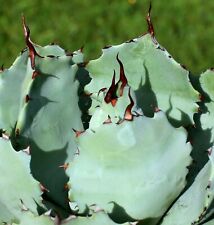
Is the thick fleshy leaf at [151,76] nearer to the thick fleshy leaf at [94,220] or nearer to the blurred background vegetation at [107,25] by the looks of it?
the thick fleshy leaf at [94,220]

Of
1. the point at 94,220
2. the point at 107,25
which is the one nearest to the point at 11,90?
the point at 94,220

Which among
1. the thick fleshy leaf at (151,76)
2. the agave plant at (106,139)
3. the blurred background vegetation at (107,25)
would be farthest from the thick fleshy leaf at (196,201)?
the blurred background vegetation at (107,25)

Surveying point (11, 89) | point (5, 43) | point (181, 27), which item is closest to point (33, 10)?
point (5, 43)

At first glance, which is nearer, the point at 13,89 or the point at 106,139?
the point at 106,139

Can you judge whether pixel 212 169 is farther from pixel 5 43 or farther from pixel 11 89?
pixel 5 43

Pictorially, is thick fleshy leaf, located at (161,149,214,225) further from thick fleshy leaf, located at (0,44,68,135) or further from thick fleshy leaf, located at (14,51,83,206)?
thick fleshy leaf, located at (0,44,68,135)

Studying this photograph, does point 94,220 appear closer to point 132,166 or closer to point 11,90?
point 132,166
